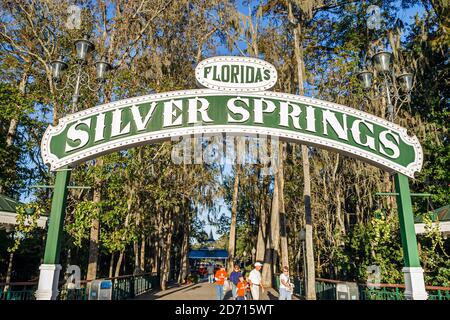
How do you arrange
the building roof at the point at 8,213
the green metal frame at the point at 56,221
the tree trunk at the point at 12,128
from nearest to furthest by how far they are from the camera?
the green metal frame at the point at 56,221 < the building roof at the point at 8,213 < the tree trunk at the point at 12,128

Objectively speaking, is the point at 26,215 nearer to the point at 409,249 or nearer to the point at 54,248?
the point at 54,248

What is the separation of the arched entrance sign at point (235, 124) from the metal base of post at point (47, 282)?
3.57 feet

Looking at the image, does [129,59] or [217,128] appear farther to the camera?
[129,59]

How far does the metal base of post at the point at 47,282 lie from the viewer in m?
5.91

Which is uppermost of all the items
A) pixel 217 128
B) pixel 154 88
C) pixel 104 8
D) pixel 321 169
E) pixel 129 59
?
pixel 104 8

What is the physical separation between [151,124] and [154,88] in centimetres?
795

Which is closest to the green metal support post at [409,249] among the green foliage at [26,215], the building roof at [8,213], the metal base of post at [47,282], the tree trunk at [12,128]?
the metal base of post at [47,282]

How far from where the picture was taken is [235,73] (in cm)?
735

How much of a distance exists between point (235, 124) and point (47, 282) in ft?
14.8

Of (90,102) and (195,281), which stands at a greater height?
(90,102)

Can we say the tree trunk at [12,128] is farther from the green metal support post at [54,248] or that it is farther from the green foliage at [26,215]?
the green metal support post at [54,248]
